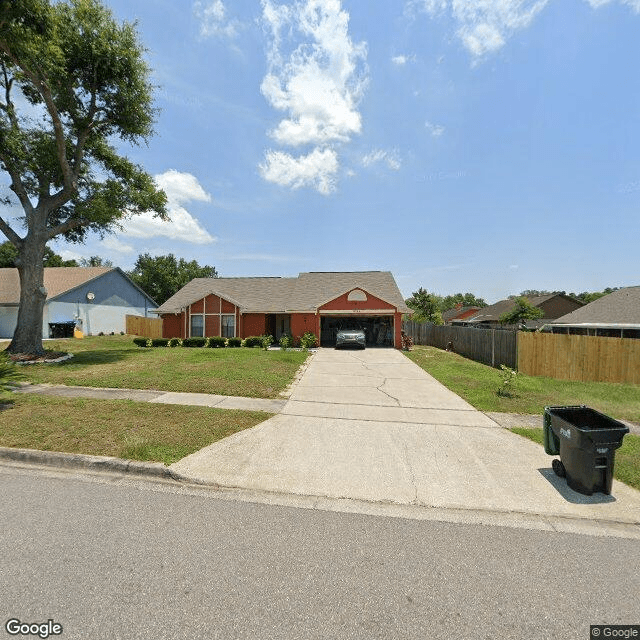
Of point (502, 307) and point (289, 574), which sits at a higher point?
point (502, 307)

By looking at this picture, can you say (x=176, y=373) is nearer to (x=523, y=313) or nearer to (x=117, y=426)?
(x=117, y=426)

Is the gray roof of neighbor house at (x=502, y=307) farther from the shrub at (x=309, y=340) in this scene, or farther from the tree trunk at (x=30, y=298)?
the tree trunk at (x=30, y=298)

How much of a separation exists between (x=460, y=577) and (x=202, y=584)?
82.2 inches

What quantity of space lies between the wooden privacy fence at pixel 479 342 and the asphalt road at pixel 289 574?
11.6m

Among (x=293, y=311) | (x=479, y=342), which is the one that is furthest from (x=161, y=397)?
(x=293, y=311)

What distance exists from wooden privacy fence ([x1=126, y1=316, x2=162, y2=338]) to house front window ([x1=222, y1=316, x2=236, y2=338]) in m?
10.5

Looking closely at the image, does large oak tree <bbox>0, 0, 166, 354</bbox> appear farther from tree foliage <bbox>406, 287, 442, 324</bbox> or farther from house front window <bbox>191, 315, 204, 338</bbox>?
tree foliage <bbox>406, 287, 442, 324</bbox>

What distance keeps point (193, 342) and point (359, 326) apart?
11.8 metres

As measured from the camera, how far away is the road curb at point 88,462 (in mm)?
4355

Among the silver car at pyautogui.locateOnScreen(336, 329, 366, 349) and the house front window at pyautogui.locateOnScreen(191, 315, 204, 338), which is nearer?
the silver car at pyautogui.locateOnScreen(336, 329, 366, 349)

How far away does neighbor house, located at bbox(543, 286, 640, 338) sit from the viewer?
17094mm

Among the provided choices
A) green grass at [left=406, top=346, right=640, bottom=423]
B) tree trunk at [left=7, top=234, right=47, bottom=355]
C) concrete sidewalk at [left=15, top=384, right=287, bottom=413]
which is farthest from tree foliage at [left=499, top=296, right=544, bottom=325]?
tree trunk at [left=7, top=234, right=47, bottom=355]

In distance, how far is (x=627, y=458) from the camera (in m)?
4.97

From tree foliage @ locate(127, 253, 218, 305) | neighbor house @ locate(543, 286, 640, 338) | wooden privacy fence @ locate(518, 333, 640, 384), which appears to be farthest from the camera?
tree foliage @ locate(127, 253, 218, 305)
